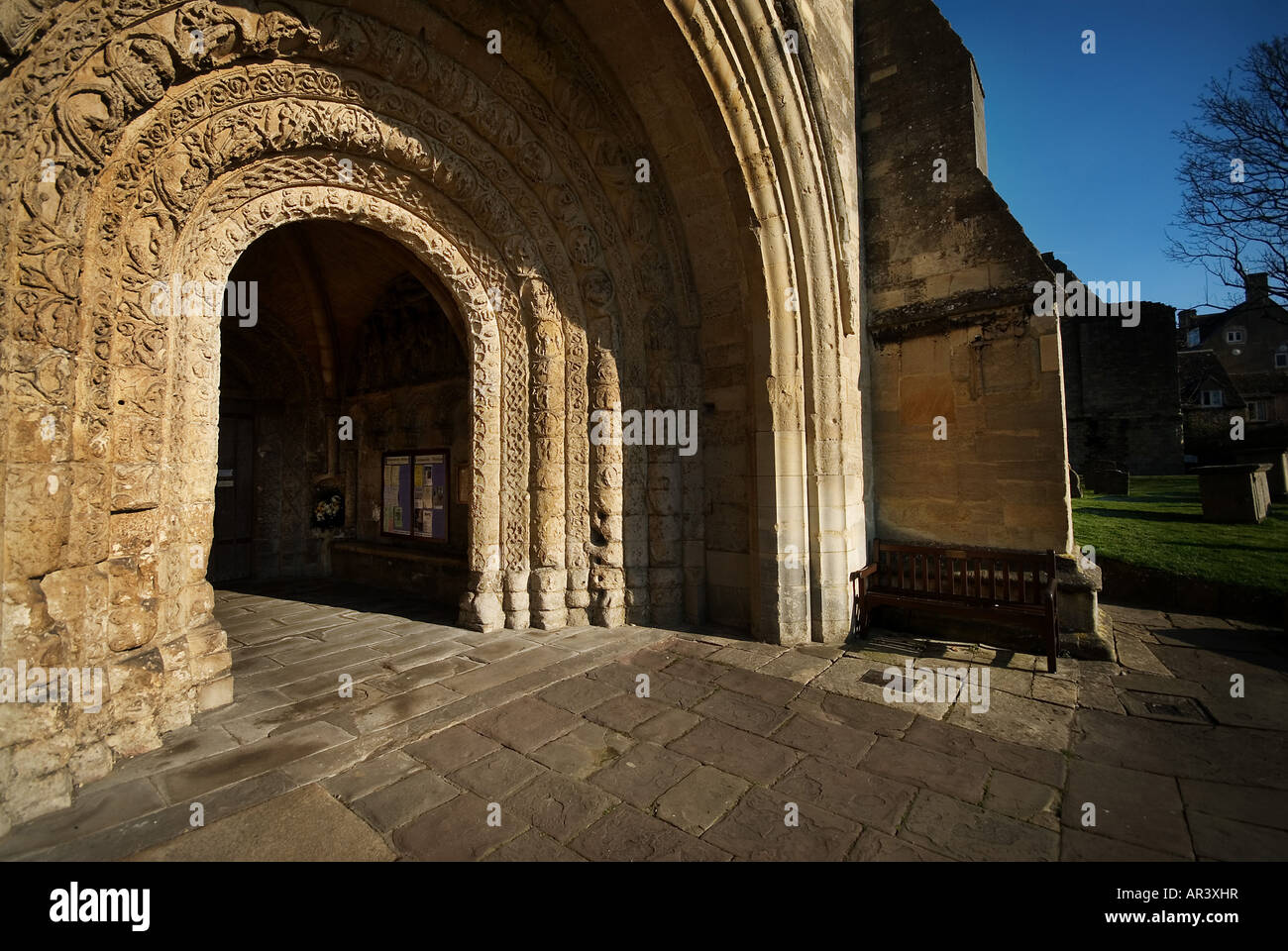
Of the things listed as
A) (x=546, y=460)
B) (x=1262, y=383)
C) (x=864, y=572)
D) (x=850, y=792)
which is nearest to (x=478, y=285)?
(x=546, y=460)

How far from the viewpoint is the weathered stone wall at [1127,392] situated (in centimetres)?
2139

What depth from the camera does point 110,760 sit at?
260 cm

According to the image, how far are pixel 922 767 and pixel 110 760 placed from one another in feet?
12.3

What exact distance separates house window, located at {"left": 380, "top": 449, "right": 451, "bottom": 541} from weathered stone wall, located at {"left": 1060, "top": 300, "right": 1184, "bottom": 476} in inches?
906

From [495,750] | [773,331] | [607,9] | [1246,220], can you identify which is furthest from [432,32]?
[1246,220]

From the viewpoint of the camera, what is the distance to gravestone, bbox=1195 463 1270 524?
321 inches

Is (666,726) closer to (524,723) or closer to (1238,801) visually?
(524,723)

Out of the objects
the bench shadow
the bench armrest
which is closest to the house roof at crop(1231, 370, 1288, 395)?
the bench shadow

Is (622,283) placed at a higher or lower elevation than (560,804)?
higher

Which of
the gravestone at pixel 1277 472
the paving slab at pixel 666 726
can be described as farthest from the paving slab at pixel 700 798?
the gravestone at pixel 1277 472

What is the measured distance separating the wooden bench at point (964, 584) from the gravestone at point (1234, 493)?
6.34 m

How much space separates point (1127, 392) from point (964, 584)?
2435 centimetres

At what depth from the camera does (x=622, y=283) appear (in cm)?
522

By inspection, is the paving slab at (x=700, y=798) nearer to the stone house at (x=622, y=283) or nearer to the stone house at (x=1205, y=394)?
the stone house at (x=622, y=283)
